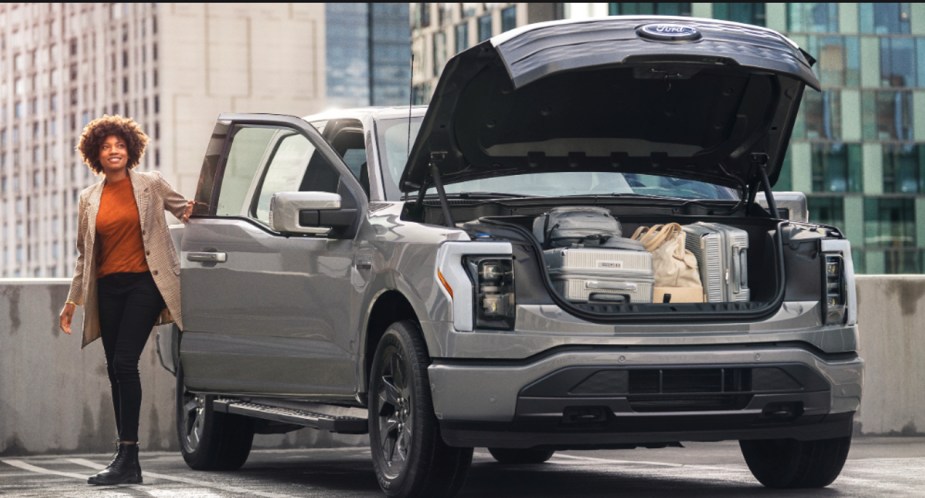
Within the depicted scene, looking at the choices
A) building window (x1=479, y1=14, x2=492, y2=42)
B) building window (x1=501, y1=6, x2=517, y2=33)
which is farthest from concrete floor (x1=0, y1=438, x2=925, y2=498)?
building window (x1=479, y1=14, x2=492, y2=42)

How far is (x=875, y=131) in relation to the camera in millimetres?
68375

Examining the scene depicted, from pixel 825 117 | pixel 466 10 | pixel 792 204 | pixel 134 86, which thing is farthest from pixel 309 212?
pixel 134 86

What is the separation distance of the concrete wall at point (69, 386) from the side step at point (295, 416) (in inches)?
90.1

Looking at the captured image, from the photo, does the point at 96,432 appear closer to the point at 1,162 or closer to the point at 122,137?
the point at 122,137

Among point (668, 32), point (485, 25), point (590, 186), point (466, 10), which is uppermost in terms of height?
point (466, 10)

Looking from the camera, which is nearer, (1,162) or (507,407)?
(507,407)

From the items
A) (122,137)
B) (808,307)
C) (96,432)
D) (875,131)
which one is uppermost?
(875,131)

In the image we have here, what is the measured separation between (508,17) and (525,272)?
77847mm

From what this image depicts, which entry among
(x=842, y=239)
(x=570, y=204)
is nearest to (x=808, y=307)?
(x=842, y=239)

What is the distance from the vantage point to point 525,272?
22.8 feet

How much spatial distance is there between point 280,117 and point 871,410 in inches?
204

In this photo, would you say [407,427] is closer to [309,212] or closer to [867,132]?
[309,212]

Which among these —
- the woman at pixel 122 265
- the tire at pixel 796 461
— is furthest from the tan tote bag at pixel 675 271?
the woman at pixel 122 265

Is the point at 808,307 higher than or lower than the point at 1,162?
lower
